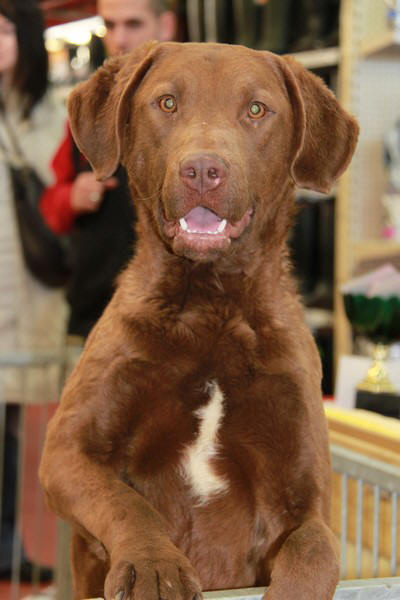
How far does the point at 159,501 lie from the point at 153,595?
0.92 ft

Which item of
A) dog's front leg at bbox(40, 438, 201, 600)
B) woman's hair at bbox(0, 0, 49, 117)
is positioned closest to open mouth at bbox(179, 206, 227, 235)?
dog's front leg at bbox(40, 438, 201, 600)

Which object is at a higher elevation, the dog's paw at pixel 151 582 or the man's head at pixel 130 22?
the man's head at pixel 130 22

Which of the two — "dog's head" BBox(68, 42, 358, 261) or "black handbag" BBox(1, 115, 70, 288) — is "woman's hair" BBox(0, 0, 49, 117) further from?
"dog's head" BBox(68, 42, 358, 261)

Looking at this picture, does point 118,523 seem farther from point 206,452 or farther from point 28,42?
point 28,42

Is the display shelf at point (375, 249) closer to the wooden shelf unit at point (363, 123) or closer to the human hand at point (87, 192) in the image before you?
the wooden shelf unit at point (363, 123)

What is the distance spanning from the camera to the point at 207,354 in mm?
1361

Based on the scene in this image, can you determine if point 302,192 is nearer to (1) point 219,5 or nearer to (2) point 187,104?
(1) point 219,5

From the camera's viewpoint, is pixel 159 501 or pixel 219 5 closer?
pixel 159 501

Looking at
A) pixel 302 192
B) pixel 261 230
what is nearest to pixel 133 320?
pixel 261 230

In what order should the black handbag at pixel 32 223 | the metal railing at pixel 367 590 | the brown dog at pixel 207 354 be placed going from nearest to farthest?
the metal railing at pixel 367 590 → the brown dog at pixel 207 354 → the black handbag at pixel 32 223

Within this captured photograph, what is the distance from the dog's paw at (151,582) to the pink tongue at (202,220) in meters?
0.50

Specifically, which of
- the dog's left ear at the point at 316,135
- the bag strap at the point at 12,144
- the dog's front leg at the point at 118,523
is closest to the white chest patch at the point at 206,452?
the dog's front leg at the point at 118,523

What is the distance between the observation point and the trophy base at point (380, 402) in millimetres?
2031

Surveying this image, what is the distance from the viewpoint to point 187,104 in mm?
1411
